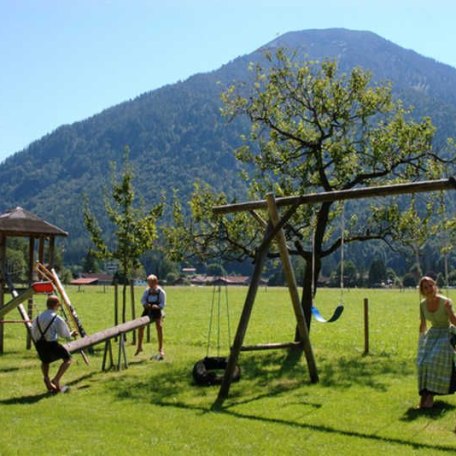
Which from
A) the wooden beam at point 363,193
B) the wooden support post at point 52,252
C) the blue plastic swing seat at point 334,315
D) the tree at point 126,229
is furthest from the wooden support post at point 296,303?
the wooden support post at point 52,252

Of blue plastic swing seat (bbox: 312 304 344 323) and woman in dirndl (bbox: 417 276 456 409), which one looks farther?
blue plastic swing seat (bbox: 312 304 344 323)

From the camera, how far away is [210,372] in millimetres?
12023

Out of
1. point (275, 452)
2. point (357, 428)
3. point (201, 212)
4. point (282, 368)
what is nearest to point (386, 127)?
point (201, 212)

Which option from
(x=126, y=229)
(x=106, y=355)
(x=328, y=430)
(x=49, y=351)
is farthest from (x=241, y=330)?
(x=126, y=229)

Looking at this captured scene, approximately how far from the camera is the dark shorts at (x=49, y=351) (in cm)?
1116

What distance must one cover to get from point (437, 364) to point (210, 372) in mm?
4220

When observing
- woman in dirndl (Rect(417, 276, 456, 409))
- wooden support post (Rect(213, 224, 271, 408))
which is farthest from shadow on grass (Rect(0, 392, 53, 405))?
woman in dirndl (Rect(417, 276, 456, 409))

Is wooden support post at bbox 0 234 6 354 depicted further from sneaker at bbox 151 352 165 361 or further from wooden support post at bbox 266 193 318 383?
wooden support post at bbox 266 193 318 383

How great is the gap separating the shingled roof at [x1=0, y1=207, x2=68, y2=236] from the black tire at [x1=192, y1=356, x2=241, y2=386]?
23.5 feet

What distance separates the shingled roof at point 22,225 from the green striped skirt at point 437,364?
11.0m

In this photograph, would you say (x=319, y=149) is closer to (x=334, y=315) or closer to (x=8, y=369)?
(x=334, y=315)

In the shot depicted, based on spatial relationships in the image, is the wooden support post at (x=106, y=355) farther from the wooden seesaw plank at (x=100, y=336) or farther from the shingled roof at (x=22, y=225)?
the shingled roof at (x=22, y=225)

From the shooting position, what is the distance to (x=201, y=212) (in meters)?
16.8

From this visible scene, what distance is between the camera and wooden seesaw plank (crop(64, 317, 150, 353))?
39.2 feet
